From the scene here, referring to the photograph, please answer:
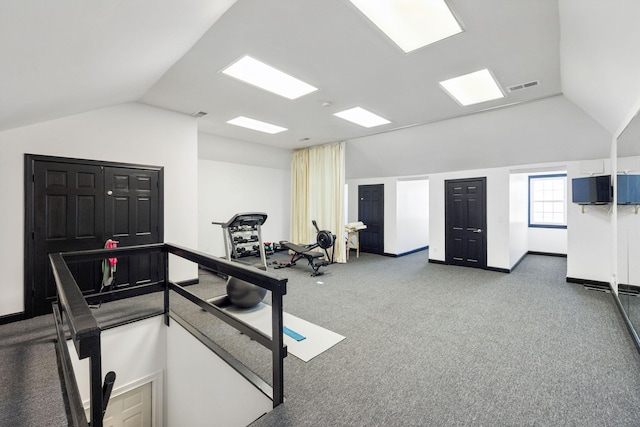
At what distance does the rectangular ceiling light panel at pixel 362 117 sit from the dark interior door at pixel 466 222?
271 cm

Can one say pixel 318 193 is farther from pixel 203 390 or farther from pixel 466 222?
pixel 203 390

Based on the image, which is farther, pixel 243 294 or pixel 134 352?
pixel 243 294

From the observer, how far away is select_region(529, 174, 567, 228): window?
7.62 m

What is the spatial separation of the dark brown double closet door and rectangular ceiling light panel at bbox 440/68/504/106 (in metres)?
4.58

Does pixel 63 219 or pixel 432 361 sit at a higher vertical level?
pixel 63 219

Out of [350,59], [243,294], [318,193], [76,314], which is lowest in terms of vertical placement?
[243,294]

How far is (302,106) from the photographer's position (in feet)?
14.6

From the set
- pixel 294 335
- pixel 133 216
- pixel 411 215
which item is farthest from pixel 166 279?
pixel 411 215

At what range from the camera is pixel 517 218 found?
258 inches

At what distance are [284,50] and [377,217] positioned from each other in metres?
6.01

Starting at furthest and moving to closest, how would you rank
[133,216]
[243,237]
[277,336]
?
1. [243,237]
2. [133,216]
3. [277,336]

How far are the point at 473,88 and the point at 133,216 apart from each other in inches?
212

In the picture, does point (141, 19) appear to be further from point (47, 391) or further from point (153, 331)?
point (153, 331)

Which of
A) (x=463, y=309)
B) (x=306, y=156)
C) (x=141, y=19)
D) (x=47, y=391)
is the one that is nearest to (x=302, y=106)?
(x=141, y=19)
